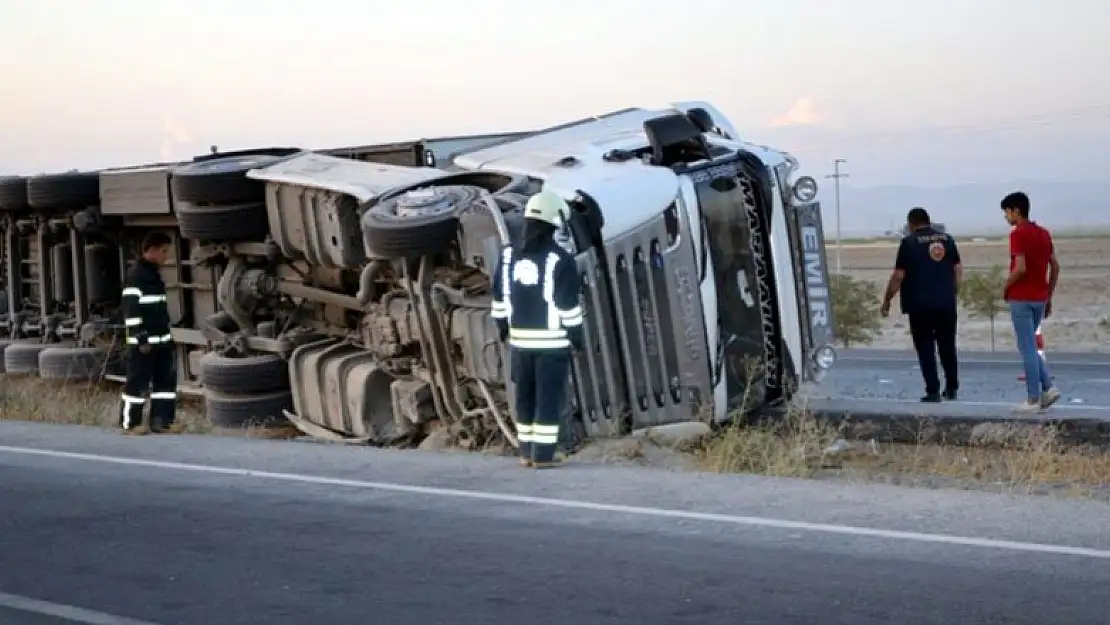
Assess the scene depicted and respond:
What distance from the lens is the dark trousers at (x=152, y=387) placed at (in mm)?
11461

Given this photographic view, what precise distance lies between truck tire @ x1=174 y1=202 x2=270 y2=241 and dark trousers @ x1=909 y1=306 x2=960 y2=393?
17.8 feet

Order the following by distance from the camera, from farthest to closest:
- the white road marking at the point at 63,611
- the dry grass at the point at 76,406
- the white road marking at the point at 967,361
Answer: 1. the white road marking at the point at 967,361
2. the dry grass at the point at 76,406
3. the white road marking at the point at 63,611

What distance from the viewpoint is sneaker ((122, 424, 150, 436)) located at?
11414 millimetres

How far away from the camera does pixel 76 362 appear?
14773 mm

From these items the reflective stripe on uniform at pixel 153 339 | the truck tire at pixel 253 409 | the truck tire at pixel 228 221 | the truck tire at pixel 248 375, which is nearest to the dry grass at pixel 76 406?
the truck tire at pixel 253 409

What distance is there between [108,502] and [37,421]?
5.34 m

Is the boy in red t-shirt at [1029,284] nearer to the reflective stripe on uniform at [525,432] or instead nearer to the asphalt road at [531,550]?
the asphalt road at [531,550]

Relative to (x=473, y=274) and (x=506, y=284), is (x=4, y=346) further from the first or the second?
(x=506, y=284)

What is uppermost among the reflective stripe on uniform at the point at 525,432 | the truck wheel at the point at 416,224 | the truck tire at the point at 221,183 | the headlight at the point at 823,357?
the truck tire at the point at 221,183

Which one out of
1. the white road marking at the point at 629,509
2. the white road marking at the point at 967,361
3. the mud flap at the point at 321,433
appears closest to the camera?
the white road marking at the point at 629,509

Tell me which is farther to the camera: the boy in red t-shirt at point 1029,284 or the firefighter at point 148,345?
the firefighter at point 148,345

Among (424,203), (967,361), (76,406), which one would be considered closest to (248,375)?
(76,406)

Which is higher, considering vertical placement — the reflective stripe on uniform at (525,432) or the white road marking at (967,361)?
the reflective stripe on uniform at (525,432)

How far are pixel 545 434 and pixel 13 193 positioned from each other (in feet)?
29.2
